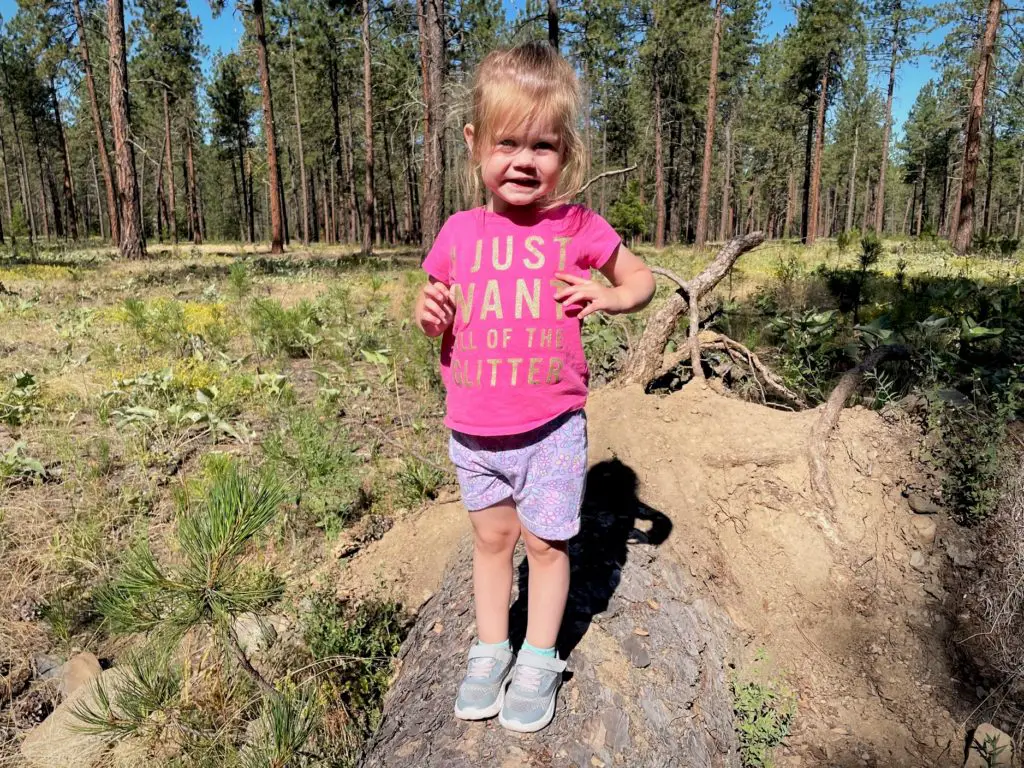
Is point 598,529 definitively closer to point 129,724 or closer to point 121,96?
point 129,724

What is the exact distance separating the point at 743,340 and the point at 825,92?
25.0m

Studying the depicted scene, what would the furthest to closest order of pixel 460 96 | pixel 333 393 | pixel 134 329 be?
1. pixel 134 329
2. pixel 333 393
3. pixel 460 96

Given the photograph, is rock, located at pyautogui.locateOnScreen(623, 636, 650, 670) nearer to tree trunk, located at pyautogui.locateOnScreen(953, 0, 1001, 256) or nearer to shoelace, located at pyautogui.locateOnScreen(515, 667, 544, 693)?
shoelace, located at pyautogui.locateOnScreen(515, 667, 544, 693)

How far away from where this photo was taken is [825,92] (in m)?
24.7

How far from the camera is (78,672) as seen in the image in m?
2.37

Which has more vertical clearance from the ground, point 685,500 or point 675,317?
point 675,317

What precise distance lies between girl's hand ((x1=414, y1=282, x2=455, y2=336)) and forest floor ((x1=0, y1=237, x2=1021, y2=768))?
0.98 meters

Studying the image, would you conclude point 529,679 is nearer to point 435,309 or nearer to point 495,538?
point 495,538

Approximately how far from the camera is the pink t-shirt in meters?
1.66

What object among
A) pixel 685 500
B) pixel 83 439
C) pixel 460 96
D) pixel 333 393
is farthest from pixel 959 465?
pixel 83 439

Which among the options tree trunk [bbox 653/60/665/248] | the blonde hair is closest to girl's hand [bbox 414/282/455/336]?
the blonde hair

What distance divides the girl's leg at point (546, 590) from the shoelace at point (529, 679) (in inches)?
2.8

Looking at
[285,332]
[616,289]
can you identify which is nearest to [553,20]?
[285,332]

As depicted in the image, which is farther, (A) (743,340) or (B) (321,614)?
(A) (743,340)
